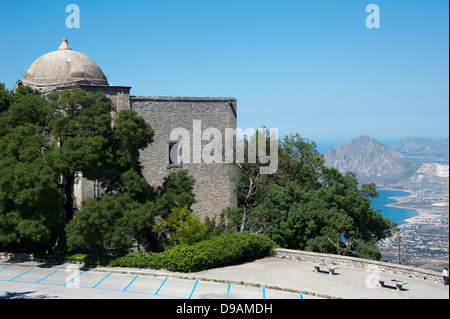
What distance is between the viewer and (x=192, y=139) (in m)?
27.8

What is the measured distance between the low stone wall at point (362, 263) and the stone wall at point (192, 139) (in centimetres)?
647

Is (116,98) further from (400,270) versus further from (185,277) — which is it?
(400,270)

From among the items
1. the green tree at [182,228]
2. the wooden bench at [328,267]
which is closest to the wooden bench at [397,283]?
the wooden bench at [328,267]

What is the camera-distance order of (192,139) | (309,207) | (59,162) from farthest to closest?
(192,139) < (309,207) < (59,162)

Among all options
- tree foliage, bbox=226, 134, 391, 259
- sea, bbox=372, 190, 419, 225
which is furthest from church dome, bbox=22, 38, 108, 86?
sea, bbox=372, 190, 419, 225

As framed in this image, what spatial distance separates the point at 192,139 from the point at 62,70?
876 cm

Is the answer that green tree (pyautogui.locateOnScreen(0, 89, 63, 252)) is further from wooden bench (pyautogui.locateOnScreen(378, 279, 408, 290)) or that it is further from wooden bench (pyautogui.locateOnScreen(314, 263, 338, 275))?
wooden bench (pyautogui.locateOnScreen(378, 279, 408, 290))

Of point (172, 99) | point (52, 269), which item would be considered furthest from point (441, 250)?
point (52, 269)

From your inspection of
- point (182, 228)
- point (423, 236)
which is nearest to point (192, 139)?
point (182, 228)

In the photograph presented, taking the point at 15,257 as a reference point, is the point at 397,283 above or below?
below

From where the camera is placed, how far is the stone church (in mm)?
26828

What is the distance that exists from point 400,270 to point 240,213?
10752 millimetres

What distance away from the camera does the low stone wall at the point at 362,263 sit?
65.0 ft

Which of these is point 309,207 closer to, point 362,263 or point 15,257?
point 362,263
